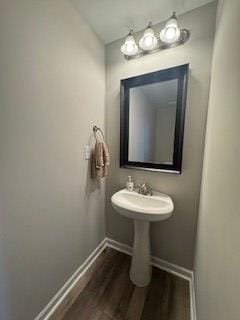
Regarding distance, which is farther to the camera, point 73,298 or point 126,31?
point 126,31

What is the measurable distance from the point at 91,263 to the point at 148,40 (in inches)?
88.6

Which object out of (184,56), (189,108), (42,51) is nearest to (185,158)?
(189,108)

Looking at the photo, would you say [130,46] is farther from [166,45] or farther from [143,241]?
[143,241]

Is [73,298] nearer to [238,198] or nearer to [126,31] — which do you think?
[238,198]

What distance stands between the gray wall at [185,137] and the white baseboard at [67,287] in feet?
1.04

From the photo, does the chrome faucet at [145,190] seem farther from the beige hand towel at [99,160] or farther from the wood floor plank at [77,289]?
the wood floor plank at [77,289]

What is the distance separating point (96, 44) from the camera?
4.91 ft

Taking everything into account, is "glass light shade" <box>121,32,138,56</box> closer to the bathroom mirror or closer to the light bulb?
the light bulb

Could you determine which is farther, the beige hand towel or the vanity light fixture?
the beige hand towel

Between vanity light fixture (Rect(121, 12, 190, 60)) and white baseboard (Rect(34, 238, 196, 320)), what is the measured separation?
2.08 meters

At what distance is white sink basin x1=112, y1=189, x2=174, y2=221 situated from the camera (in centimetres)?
118

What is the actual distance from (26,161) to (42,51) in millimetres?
737

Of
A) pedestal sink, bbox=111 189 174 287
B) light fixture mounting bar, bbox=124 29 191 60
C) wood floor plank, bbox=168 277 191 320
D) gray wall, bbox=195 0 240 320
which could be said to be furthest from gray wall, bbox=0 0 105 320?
gray wall, bbox=195 0 240 320

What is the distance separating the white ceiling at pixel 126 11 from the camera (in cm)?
117
